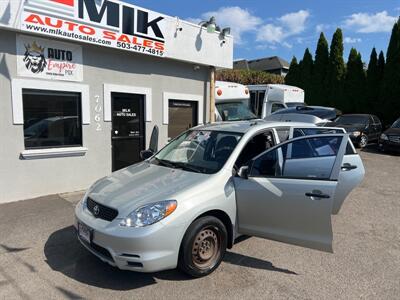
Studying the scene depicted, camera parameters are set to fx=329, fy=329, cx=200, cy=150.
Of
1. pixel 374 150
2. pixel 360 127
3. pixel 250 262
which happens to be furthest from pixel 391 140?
pixel 250 262

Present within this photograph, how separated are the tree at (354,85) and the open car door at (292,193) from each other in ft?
68.3

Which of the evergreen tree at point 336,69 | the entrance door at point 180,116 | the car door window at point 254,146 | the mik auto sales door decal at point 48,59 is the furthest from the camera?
the evergreen tree at point 336,69

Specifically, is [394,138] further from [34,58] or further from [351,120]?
[34,58]

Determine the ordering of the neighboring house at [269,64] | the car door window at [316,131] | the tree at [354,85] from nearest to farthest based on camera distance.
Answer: the car door window at [316,131] < the tree at [354,85] < the neighboring house at [269,64]

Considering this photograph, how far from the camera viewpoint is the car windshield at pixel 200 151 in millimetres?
4078

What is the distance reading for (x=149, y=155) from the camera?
5141mm

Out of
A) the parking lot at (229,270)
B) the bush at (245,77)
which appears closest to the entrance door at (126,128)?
the parking lot at (229,270)

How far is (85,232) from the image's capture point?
11.7 feet

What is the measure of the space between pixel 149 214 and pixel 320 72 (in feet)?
80.9

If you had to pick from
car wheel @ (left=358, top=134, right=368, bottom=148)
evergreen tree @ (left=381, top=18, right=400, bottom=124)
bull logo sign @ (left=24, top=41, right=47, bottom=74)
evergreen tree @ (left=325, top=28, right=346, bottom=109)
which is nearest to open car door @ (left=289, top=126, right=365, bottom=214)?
bull logo sign @ (left=24, top=41, right=47, bottom=74)

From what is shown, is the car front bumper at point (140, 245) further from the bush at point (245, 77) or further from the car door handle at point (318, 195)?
the bush at point (245, 77)

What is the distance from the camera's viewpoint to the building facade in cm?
612

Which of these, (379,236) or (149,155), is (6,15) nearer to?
(149,155)

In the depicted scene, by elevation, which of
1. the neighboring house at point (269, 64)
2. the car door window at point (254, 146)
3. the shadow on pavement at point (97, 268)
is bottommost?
the shadow on pavement at point (97, 268)
